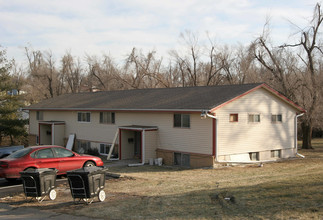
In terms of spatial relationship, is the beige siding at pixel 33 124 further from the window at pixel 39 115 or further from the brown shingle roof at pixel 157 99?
the brown shingle roof at pixel 157 99

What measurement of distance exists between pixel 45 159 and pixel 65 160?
0.91 meters

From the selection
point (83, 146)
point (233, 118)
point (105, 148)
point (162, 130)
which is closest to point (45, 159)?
point (162, 130)

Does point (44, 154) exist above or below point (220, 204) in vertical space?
above

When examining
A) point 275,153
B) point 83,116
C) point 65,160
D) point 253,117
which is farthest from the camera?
point 83,116

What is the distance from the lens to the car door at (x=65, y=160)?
14.9 metres

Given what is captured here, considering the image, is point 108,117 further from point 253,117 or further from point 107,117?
point 253,117

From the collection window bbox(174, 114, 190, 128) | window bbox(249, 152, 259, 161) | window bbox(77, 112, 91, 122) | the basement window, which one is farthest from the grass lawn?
window bbox(77, 112, 91, 122)

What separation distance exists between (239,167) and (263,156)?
336 centimetres

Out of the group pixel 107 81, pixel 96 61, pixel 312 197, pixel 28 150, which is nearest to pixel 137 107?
pixel 28 150

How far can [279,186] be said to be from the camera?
11.0 metres

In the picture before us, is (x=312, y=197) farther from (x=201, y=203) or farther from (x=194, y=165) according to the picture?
(x=194, y=165)

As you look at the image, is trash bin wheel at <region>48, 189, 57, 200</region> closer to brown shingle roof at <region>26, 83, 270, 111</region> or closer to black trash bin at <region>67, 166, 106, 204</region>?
black trash bin at <region>67, 166, 106, 204</region>

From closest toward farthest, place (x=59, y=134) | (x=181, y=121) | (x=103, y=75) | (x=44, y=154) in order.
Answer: (x=44, y=154) < (x=181, y=121) < (x=59, y=134) < (x=103, y=75)

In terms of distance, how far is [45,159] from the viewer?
Answer: 14.4 meters
